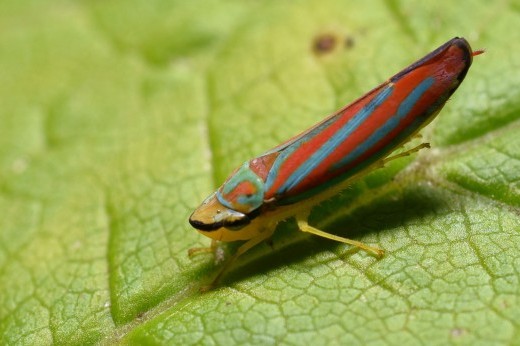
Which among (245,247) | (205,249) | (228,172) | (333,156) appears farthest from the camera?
(228,172)

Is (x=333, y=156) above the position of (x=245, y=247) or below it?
above

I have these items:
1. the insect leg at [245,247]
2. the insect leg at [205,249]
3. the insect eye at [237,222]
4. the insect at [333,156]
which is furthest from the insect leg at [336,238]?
the insect leg at [205,249]

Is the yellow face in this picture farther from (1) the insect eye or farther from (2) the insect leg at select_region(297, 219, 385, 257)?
(2) the insect leg at select_region(297, 219, 385, 257)

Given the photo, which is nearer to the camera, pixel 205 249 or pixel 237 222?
pixel 237 222

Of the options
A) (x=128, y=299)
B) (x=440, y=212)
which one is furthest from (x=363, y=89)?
(x=128, y=299)

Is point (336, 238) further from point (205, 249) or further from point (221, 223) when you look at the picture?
point (205, 249)

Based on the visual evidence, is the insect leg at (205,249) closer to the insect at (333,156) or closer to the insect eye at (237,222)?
the insect at (333,156)

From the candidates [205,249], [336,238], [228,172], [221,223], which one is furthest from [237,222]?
[228,172]
